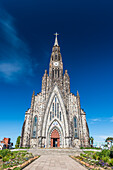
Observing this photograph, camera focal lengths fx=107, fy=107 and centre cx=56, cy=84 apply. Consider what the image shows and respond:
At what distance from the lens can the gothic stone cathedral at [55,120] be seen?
29.2 meters

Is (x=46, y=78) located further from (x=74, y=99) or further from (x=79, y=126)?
(x=79, y=126)

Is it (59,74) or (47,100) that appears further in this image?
(59,74)

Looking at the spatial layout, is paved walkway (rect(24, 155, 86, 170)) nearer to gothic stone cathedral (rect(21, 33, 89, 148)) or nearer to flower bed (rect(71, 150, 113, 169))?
flower bed (rect(71, 150, 113, 169))

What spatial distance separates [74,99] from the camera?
114 feet

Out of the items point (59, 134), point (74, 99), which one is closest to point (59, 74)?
point (74, 99)

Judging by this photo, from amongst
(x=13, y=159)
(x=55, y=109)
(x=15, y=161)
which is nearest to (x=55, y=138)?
(x=55, y=109)

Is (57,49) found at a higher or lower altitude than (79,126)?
Result: higher

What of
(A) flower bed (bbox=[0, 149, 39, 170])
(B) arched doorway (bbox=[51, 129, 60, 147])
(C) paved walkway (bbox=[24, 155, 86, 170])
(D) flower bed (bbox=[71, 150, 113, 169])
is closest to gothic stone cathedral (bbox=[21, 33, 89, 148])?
(B) arched doorway (bbox=[51, 129, 60, 147])

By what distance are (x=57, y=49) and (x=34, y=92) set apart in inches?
896

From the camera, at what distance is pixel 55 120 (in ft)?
103

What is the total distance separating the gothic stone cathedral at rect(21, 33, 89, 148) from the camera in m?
29.2

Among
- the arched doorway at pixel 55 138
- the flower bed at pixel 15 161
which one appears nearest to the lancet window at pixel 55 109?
the arched doorway at pixel 55 138

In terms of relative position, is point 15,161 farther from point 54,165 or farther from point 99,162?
point 99,162

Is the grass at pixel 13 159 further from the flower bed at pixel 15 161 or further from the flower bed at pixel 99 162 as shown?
the flower bed at pixel 99 162
